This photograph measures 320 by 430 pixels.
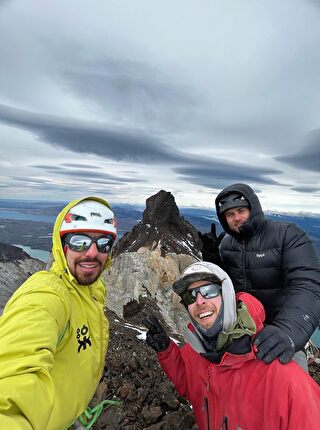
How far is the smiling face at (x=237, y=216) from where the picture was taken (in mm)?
6027

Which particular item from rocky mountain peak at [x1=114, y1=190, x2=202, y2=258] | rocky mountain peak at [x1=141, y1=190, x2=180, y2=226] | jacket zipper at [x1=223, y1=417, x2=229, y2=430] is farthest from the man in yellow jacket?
rocky mountain peak at [x1=141, y1=190, x2=180, y2=226]

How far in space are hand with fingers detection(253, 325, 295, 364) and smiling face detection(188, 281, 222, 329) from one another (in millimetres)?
762


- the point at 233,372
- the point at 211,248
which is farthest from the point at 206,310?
the point at 211,248

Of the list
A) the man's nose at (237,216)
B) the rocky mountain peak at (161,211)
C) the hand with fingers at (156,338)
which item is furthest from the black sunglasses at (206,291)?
the rocky mountain peak at (161,211)

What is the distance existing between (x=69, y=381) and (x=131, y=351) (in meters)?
7.18

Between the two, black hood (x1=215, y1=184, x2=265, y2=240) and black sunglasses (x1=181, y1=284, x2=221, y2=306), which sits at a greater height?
black hood (x1=215, y1=184, x2=265, y2=240)

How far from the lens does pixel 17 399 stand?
252 centimetres

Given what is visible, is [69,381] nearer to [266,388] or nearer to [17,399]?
[17,399]

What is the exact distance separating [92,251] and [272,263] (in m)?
3.68

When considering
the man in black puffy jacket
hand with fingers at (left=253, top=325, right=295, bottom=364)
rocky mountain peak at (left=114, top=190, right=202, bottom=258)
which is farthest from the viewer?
rocky mountain peak at (left=114, top=190, right=202, bottom=258)

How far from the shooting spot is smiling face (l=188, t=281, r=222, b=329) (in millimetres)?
4477

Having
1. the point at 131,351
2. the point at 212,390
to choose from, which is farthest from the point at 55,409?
the point at 131,351

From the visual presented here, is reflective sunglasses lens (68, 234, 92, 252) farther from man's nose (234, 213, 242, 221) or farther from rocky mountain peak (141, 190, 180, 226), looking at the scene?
rocky mountain peak (141, 190, 180, 226)

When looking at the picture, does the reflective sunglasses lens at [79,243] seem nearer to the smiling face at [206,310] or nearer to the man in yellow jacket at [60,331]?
the man in yellow jacket at [60,331]
